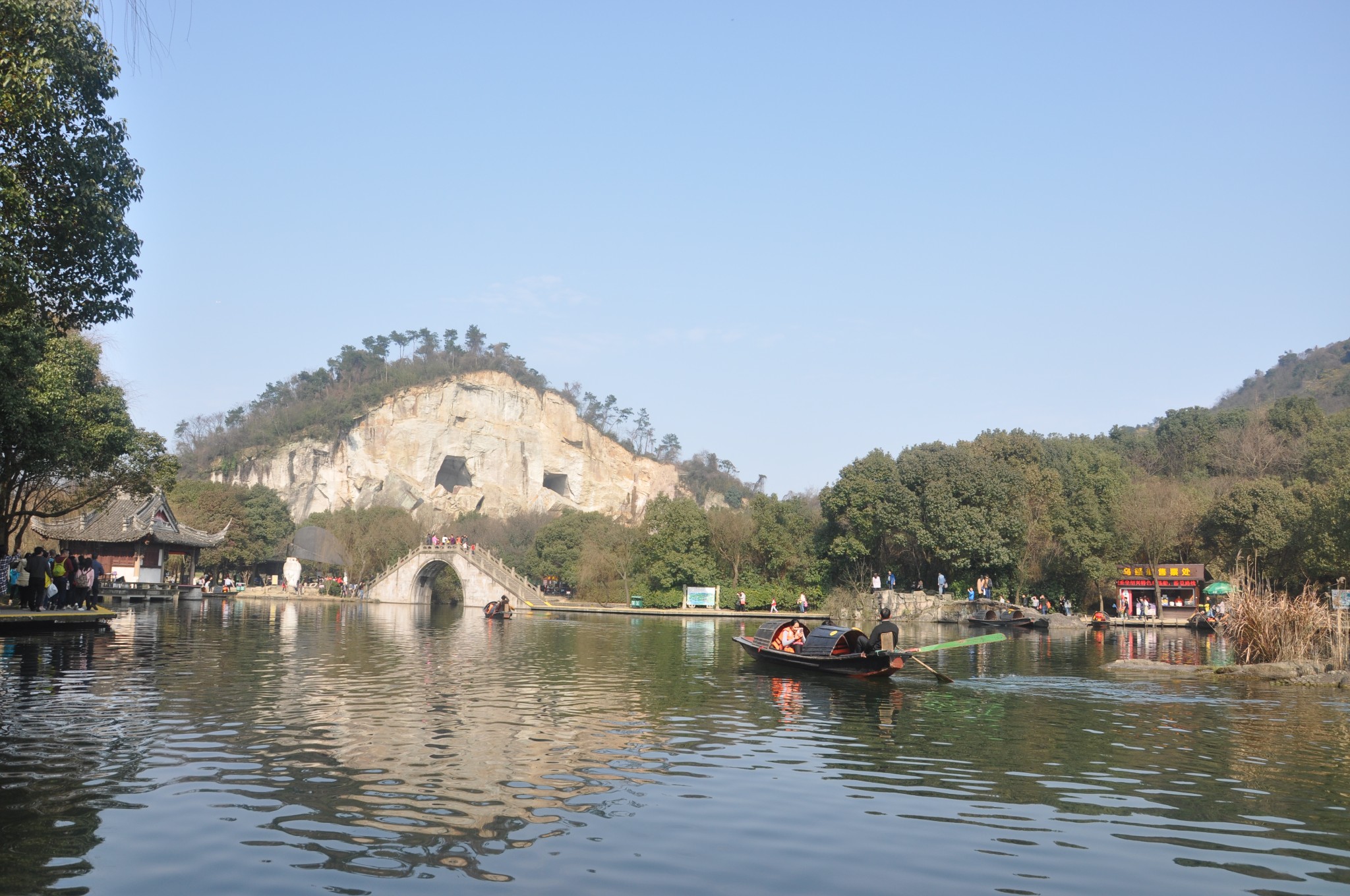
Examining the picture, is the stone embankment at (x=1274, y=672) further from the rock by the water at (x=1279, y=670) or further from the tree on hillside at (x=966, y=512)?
the tree on hillside at (x=966, y=512)

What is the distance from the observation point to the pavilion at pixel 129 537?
47719 mm

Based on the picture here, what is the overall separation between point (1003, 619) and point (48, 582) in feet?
123

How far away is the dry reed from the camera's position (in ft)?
65.9

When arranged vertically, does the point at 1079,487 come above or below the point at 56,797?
above

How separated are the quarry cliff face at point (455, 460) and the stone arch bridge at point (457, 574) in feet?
142

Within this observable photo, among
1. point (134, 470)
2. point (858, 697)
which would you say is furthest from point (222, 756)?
point (134, 470)

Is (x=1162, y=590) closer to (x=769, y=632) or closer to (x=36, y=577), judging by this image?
(x=769, y=632)

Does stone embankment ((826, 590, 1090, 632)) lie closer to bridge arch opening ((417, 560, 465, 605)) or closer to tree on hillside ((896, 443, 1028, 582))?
tree on hillside ((896, 443, 1028, 582))

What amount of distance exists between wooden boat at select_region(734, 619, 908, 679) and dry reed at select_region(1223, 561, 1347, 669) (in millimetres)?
7561

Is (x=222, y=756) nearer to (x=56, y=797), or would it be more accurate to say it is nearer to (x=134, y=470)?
(x=56, y=797)

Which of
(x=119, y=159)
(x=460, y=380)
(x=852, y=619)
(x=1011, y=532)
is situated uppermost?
(x=460, y=380)

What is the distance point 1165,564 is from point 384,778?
165 ft

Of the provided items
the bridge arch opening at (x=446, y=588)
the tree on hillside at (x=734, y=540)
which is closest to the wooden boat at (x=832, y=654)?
the tree on hillside at (x=734, y=540)

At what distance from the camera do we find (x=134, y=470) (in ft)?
97.8
